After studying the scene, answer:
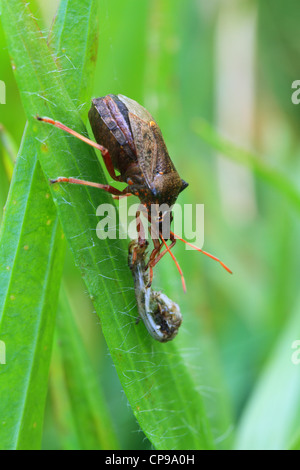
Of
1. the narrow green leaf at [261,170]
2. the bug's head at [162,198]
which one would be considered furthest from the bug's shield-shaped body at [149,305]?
the narrow green leaf at [261,170]

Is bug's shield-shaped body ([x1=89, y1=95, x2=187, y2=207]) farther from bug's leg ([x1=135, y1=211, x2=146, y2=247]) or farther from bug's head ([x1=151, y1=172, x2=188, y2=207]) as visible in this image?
bug's leg ([x1=135, y1=211, x2=146, y2=247])

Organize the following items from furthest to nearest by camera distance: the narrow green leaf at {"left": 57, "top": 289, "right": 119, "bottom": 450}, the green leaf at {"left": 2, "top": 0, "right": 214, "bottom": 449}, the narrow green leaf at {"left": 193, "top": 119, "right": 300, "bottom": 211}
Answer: the narrow green leaf at {"left": 193, "top": 119, "right": 300, "bottom": 211} → the narrow green leaf at {"left": 57, "top": 289, "right": 119, "bottom": 450} → the green leaf at {"left": 2, "top": 0, "right": 214, "bottom": 449}

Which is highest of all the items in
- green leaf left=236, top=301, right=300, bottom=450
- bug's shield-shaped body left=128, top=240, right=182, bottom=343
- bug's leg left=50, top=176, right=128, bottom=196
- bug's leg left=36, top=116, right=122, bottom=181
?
bug's leg left=36, top=116, right=122, bottom=181

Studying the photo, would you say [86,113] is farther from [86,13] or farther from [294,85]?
[294,85]

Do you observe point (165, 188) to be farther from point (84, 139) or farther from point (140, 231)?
point (84, 139)

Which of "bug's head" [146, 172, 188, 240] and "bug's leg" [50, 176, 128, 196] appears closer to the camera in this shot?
"bug's leg" [50, 176, 128, 196]

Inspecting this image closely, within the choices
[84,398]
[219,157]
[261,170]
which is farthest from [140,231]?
[219,157]

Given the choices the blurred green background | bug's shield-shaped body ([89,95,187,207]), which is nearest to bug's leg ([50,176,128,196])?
bug's shield-shaped body ([89,95,187,207])

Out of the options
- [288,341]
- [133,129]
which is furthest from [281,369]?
[133,129]
